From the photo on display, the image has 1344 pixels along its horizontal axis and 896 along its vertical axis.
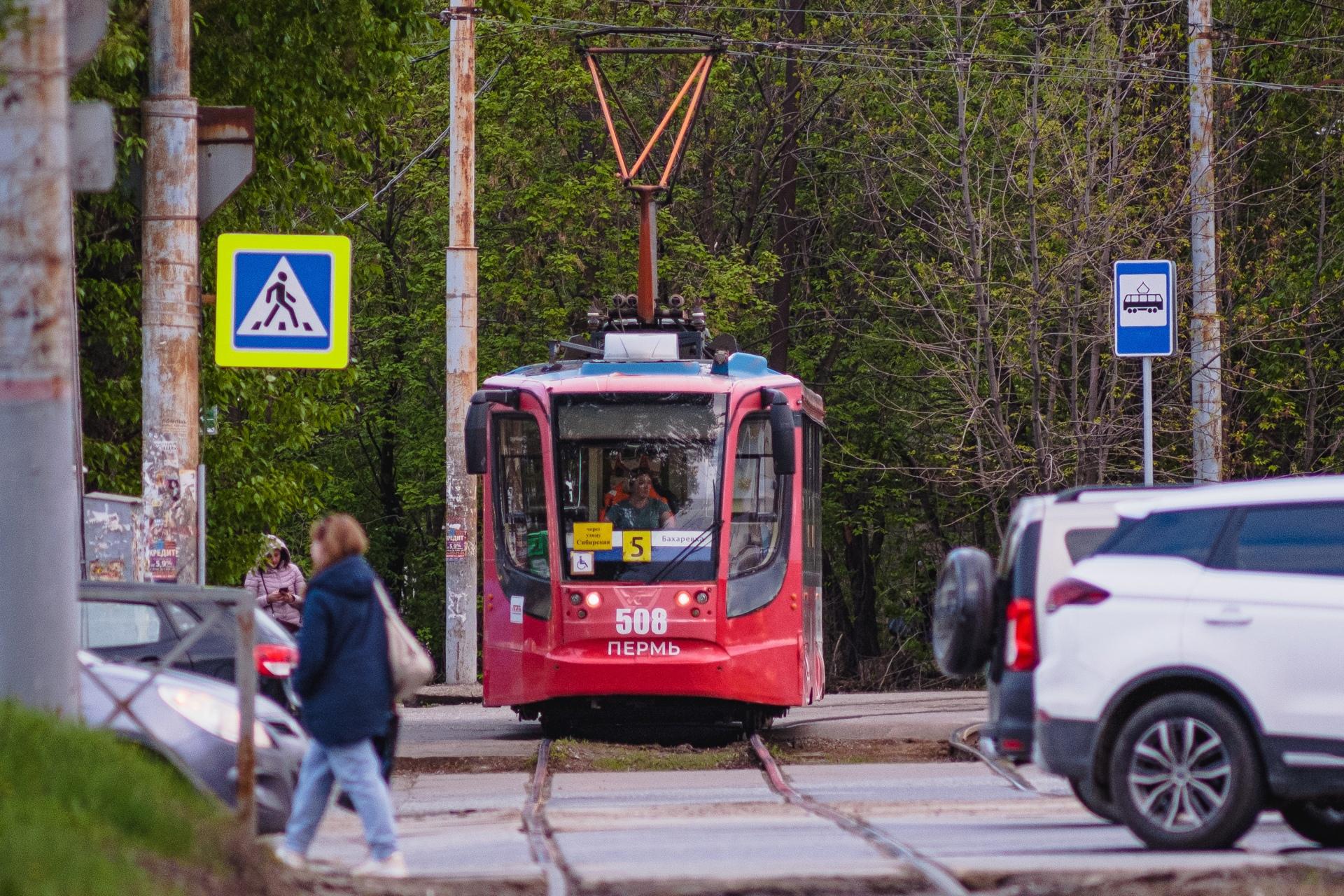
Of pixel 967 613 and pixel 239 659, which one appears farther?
pixel 967 613

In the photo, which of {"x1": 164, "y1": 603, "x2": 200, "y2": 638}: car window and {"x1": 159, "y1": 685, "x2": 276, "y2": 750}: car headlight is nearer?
{"x1": 159, "y1": 685, "x2": 276, "y2": 750}: car headlight

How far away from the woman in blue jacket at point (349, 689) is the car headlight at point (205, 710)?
2.75ft

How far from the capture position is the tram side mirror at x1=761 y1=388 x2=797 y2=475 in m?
15.7

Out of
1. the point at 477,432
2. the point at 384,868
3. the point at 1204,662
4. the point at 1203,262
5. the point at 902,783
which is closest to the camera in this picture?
the point at 384,868

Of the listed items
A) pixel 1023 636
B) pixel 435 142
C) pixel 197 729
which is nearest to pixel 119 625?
pixel 197 729

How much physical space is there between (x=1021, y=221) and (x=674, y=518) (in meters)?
9.00

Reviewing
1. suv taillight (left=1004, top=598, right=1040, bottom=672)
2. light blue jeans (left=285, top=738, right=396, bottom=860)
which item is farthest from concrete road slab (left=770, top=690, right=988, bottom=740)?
light blue jeans (left=285, top=738, right=396, bottom=860)

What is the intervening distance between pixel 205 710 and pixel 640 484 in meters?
7.22

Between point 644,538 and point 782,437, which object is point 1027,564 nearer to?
point 782,437

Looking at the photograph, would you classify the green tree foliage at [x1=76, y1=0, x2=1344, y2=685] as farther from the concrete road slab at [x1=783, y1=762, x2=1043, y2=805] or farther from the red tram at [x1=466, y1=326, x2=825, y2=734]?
the concrete road slab at [x1=783, y1=762, x2=1043, y2=805]

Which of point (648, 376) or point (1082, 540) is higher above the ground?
point (648, 376)

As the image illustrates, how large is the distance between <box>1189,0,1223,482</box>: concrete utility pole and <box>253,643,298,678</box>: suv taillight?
33.7ft

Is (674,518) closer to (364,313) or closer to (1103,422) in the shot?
(1103,422)

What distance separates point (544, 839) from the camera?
985 centimetres
